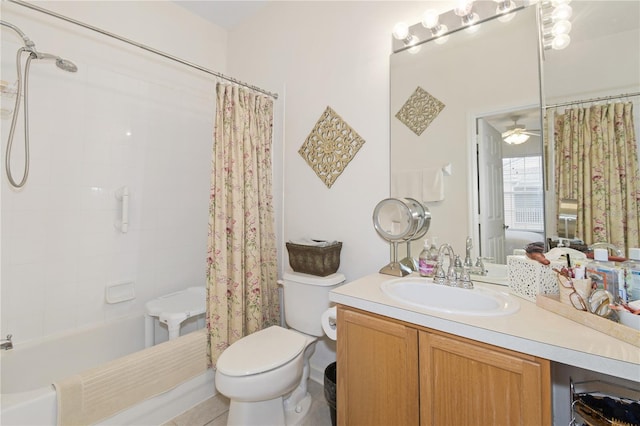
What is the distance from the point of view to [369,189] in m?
1.75

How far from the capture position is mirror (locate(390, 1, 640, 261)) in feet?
3.60

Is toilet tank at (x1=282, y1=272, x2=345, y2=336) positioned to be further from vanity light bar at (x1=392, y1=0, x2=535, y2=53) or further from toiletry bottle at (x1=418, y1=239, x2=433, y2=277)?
vanity light bar at (x1=392, y1=0, x2=535, y2=53)

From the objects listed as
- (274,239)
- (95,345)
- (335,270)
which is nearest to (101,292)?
(95,345)

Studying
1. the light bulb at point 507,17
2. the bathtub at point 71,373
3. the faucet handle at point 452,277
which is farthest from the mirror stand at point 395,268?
the bathtub at point 71,373

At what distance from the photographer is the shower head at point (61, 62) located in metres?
1.56

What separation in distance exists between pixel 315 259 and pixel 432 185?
0.79m

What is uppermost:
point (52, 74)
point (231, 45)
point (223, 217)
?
point (231, 45)

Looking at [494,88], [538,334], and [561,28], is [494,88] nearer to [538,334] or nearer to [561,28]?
[561,28]

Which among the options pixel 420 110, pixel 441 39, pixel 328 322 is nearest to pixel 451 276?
pixel 328 322

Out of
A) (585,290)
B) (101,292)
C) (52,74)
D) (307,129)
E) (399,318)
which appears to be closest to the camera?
(585,290)

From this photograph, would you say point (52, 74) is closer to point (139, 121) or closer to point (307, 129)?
point (139, 121)

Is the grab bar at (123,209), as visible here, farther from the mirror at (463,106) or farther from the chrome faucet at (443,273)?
the chrome faucet at (443,273)

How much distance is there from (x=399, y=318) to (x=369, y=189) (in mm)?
892

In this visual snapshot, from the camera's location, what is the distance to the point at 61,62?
1.62 meters
